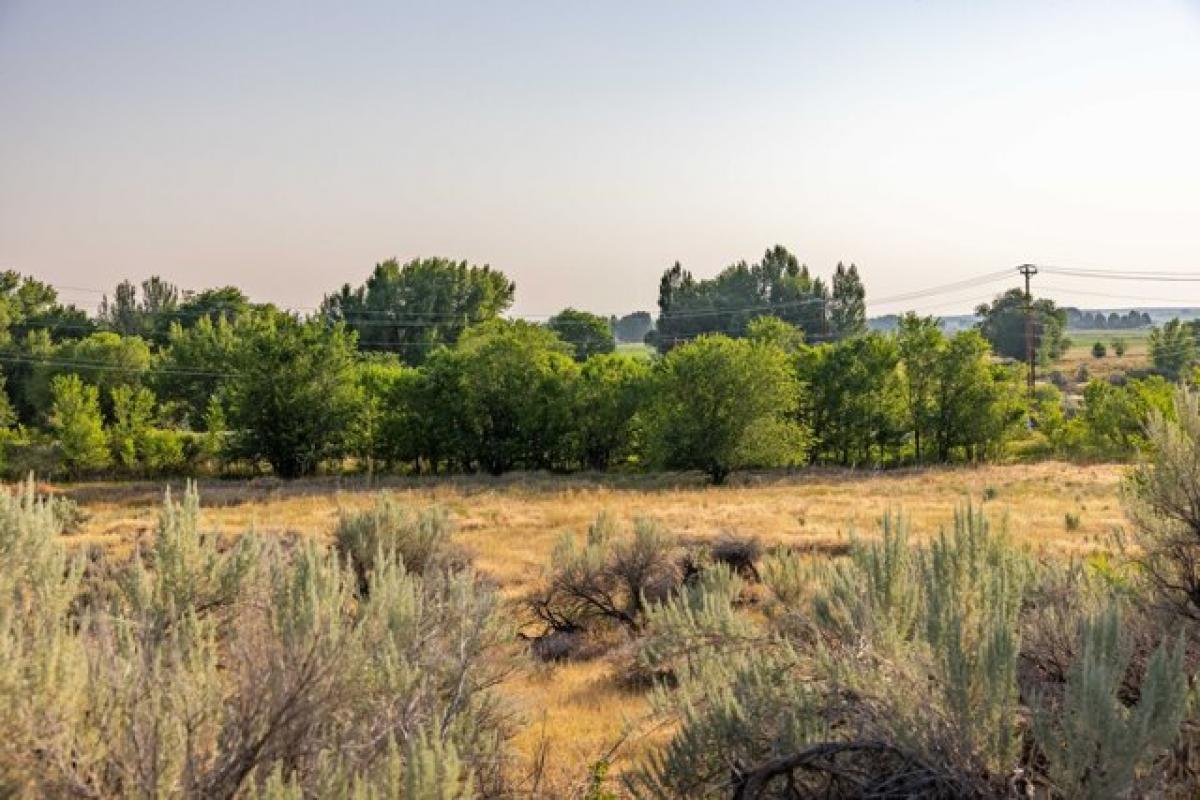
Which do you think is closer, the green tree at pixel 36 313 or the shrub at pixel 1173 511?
the shrub at pixel 1173 511

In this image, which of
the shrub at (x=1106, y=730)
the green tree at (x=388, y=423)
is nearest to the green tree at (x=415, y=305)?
the green tree at (x=388, y=423)

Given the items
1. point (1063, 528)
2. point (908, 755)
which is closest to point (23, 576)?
point (908, 755)

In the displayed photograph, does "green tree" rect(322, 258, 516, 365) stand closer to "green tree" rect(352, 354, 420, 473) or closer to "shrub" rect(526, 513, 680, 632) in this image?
"green tree" rect(352, 354, 420, 473)

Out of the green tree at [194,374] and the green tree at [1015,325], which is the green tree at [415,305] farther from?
the green tree at [1015,325]

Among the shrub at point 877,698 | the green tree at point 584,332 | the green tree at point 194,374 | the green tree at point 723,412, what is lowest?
the shrub at point 877,698

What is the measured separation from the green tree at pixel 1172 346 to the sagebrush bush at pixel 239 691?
8227cm

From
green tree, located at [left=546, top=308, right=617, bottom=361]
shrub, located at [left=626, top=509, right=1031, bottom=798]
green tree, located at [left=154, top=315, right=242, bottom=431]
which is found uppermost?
green tree, located at [left=546, top=308, right=617, bottom=361]

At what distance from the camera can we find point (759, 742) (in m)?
4.72

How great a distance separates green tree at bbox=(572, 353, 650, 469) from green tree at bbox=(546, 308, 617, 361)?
40.9m

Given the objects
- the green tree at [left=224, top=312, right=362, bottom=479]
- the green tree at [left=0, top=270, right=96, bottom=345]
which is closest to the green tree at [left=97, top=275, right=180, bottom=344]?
the green tree at [left=0, top=270, right=96, bottom=345]

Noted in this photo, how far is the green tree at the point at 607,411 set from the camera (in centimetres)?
4791

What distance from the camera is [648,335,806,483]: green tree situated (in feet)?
134

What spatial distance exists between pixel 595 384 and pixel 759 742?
144 ft

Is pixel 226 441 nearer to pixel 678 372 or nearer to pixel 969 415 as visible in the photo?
pixel 678 372
